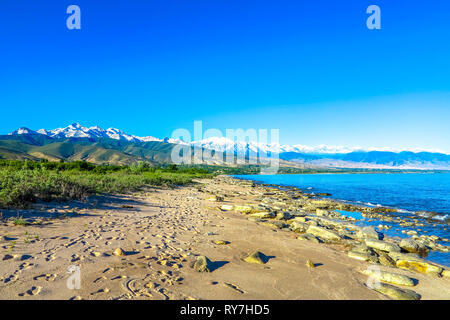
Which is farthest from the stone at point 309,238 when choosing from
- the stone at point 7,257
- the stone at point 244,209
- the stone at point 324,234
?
the stone at point 7,257

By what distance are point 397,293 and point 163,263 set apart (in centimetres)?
631

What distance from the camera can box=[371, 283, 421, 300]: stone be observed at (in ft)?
18.9

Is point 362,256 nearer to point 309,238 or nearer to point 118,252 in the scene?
point 309,238

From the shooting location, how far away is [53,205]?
11.5 metres

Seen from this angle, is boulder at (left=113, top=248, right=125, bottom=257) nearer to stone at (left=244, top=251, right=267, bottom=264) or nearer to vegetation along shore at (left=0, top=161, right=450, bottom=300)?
vegetation along shore at (left=0, top=161, right=450, bottom=300)

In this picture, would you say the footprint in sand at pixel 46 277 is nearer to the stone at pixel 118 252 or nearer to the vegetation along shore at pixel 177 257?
the vegetation along shore at pixel 177 257

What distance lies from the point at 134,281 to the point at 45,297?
165 cm

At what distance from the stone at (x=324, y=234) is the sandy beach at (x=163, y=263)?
1.64ft

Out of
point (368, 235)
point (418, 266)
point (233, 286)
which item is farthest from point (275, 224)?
point (233, 286)

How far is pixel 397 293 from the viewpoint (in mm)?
5832

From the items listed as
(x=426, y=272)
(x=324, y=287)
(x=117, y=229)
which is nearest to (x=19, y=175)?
(x=117, y=229)

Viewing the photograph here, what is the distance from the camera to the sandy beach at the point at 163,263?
503 cm

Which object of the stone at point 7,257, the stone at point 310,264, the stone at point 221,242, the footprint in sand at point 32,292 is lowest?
the stone at point 310,264

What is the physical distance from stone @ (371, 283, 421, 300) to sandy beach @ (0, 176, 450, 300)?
7.8 inches
